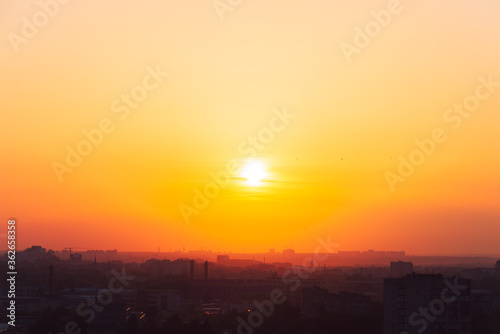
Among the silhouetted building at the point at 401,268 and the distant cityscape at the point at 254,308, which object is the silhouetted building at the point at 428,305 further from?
the silhouetted building at the point at 401,268

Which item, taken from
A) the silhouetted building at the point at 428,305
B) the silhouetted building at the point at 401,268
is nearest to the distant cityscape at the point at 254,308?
the silhouetted building at the point at 428,305

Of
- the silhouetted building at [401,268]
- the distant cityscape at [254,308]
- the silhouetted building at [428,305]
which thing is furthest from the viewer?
the silhouetted building at [401,268]

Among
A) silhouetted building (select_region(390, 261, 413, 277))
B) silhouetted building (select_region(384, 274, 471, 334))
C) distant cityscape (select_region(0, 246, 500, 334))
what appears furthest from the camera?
silhouetted building (select_region(390, 261, 413, 277))

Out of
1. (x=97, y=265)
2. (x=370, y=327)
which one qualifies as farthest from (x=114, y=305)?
(x=97, y=265)

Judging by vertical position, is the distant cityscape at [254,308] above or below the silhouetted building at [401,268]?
below

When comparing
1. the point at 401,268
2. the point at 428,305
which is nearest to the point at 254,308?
the point at 428,305

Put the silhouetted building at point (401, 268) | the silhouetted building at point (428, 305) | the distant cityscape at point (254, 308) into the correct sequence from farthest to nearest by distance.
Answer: the silhouetted building at point (401, 268) < the distant cityscape at point (254, 308) < the silhouetted building at point (428, 305)

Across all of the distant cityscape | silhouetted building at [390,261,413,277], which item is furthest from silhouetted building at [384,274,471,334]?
silhouetted building at [390,261,413,277]

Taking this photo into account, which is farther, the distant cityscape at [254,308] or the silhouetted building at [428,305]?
the distant cityscape at [254,308]

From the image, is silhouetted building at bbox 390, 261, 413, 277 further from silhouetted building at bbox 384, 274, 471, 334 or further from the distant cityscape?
silhouetted building at bbox 384, 274, 471, 334
